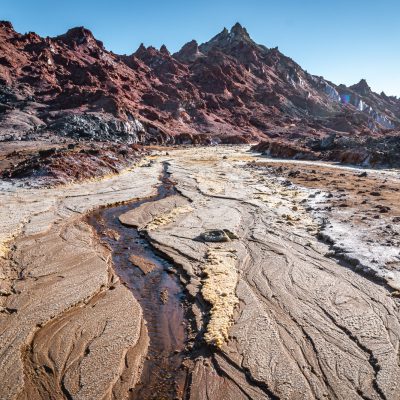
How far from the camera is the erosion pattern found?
7727mm

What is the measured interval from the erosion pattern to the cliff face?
153 feet

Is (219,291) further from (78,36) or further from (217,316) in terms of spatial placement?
(78,36)

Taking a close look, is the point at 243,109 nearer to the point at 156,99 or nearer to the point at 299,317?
the point at 156,99

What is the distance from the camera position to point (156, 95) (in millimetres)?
99375

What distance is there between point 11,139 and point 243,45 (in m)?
158

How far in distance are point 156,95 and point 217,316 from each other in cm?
9647

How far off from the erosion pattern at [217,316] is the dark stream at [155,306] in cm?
33

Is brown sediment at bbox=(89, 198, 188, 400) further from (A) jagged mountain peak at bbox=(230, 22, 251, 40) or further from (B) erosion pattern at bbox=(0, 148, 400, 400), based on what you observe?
(A) jagged mountain peak at bbox=(230, 22, 251, 40)

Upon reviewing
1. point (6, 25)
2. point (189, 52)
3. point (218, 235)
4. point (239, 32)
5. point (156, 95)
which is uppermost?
point (239, 32)

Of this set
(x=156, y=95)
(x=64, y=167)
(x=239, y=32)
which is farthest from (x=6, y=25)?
(x=239, y=32)

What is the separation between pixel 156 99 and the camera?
98.9m

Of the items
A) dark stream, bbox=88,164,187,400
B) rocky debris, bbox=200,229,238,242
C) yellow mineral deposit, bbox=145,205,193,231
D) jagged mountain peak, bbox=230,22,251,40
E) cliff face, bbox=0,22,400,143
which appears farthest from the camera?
jagged mountain peak, bbox=230,22,251,40

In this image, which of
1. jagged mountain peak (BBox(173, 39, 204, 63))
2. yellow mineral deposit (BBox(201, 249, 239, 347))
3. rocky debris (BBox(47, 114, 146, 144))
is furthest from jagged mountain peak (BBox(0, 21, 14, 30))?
yellow mineral deposit (BBox(201, 249, 239, 347))

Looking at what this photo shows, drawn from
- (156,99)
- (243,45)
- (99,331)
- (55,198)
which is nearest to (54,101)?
(156,99)
